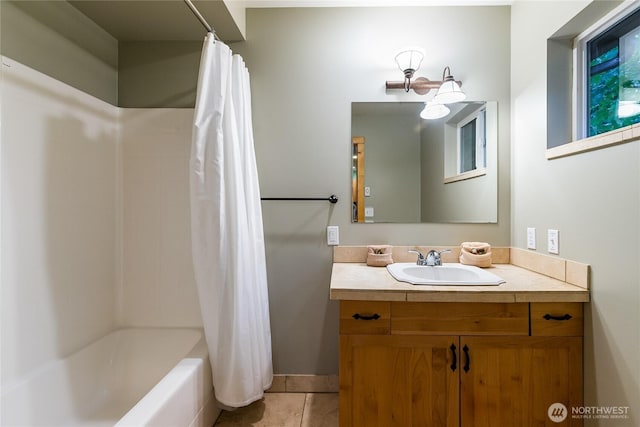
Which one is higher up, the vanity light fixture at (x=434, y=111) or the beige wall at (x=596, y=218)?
the vanity light fixture at (x=434, y=111)

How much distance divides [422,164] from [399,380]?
4.06 feet

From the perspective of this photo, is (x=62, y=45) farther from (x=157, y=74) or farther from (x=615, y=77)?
(x=615, y=77)

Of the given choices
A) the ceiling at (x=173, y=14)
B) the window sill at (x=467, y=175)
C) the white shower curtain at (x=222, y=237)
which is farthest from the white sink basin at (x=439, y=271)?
the ceiling at (x=173, y=14)

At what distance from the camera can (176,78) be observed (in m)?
1.89

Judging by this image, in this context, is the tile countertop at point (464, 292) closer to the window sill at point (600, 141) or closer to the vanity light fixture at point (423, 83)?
the window sill at point (600, 141)

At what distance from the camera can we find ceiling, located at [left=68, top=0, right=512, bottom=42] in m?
1.55

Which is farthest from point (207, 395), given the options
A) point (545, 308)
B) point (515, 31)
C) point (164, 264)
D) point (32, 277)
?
point (515, 31)

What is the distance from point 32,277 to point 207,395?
1.00 m

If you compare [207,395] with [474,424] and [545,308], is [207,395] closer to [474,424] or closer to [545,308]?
[474,424]

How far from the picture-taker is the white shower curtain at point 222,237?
4.48 ft

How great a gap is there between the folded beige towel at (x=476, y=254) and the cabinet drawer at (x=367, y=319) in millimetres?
740

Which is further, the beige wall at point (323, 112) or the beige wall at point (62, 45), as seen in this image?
the beige wall at point (323, 112)

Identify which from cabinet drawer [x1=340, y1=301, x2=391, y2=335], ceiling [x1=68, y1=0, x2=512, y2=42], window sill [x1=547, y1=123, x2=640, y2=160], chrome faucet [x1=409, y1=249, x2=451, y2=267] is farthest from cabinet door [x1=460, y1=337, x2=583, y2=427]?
ceiling [x1=68, y1=0, x2=512, y2=42]

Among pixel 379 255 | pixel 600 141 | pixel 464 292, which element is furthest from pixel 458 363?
pixel 600 141
